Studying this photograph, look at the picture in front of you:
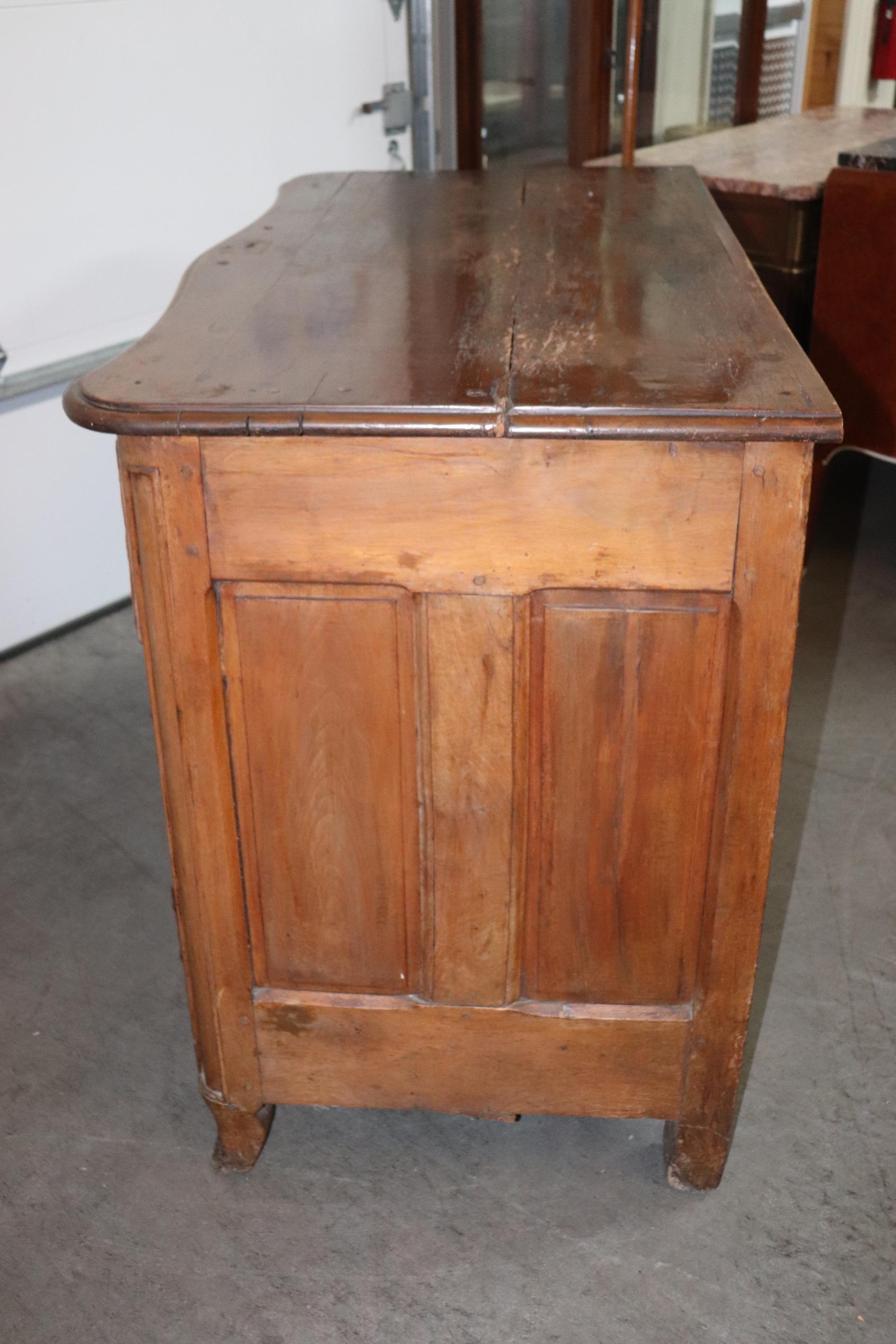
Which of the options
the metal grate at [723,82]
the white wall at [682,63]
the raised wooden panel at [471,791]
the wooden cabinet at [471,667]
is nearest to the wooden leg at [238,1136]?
the wooden cabinet at [471,667]

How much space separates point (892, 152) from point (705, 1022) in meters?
1.91

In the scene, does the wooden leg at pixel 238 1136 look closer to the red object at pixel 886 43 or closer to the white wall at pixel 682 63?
the white wall at pixel 682 63

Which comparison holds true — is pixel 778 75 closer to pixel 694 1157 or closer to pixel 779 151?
pixel 779 151

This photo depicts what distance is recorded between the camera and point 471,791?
1.29 m

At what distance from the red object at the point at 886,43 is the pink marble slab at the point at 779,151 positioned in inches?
69.7

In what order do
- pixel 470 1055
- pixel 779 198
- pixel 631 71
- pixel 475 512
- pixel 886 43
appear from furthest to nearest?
pixel 886 43, pixel 779 198, pixel 631 71, pixel 470 1055, pixel 475 512

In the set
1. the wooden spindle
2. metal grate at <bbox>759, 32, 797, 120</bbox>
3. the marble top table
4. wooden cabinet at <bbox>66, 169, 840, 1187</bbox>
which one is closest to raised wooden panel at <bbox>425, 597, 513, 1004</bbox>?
wooden cabinet at <bbox>66, 169, 840, 1187</bbox>

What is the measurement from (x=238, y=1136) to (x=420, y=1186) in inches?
8.8

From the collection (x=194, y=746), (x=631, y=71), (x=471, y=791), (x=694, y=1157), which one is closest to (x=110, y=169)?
(x=631, y=71)

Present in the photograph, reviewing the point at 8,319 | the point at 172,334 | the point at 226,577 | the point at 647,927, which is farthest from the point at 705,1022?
the point at 8,319

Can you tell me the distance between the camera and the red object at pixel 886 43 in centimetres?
496

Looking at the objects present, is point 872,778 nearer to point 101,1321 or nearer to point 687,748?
point 687,748

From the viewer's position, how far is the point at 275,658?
1.26m

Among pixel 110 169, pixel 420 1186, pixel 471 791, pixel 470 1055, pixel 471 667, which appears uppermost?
pixel 110 169
